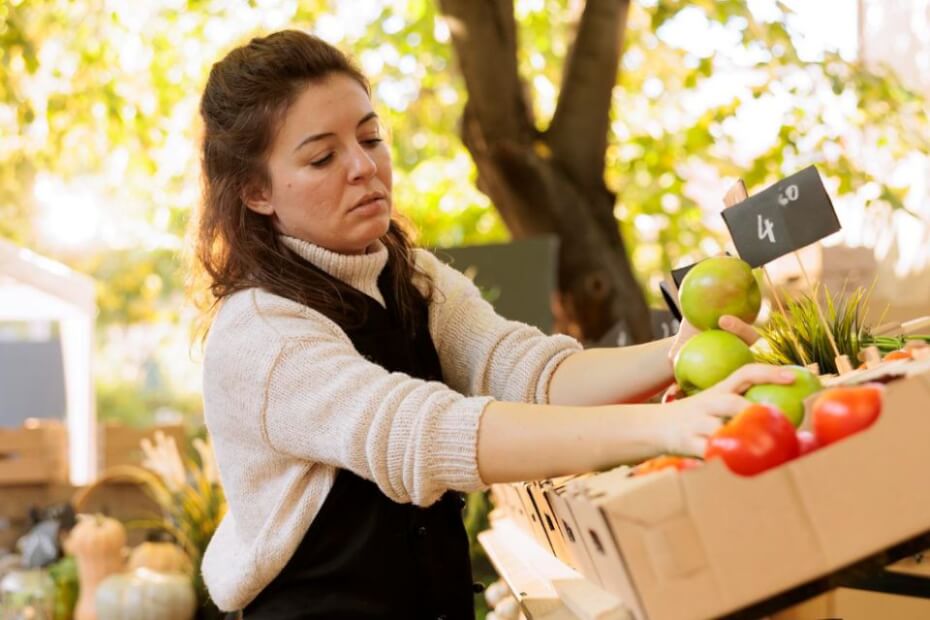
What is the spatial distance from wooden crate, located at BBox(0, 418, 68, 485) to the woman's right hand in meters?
3.50

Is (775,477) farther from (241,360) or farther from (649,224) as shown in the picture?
(649,224)

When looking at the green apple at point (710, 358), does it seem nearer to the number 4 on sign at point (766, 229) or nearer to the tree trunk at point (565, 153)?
the number 4 on sign at point (766, 229)

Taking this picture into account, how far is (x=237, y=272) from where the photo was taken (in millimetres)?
1883

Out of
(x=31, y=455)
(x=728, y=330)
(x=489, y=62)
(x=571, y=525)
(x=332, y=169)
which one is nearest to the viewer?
(x=571, y=525)

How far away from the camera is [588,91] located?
488 cm

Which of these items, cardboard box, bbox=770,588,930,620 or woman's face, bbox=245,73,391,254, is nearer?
cardboard box, bbox=770,588,930,620

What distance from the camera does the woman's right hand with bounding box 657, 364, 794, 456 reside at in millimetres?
1296

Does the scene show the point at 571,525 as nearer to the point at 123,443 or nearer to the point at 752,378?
the point at 752,378

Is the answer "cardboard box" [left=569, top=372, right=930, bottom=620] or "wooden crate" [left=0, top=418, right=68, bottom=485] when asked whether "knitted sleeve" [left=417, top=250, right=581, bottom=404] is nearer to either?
"cardboard box" [left=569, top=372, right=930, bottom=620]

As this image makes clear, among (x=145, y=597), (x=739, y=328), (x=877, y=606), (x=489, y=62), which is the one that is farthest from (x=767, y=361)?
(x=489, y=62)

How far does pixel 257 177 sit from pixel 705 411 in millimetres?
919

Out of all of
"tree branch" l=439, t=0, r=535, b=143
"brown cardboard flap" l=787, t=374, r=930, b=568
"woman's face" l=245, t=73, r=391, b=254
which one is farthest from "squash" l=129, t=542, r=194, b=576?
"brown cardboard flap" l=787, t=374, r=930, b=568

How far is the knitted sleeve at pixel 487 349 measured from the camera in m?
1.92

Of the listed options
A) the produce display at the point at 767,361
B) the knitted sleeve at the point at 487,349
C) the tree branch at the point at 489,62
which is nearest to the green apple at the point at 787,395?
the produce display at the point at 767,361
